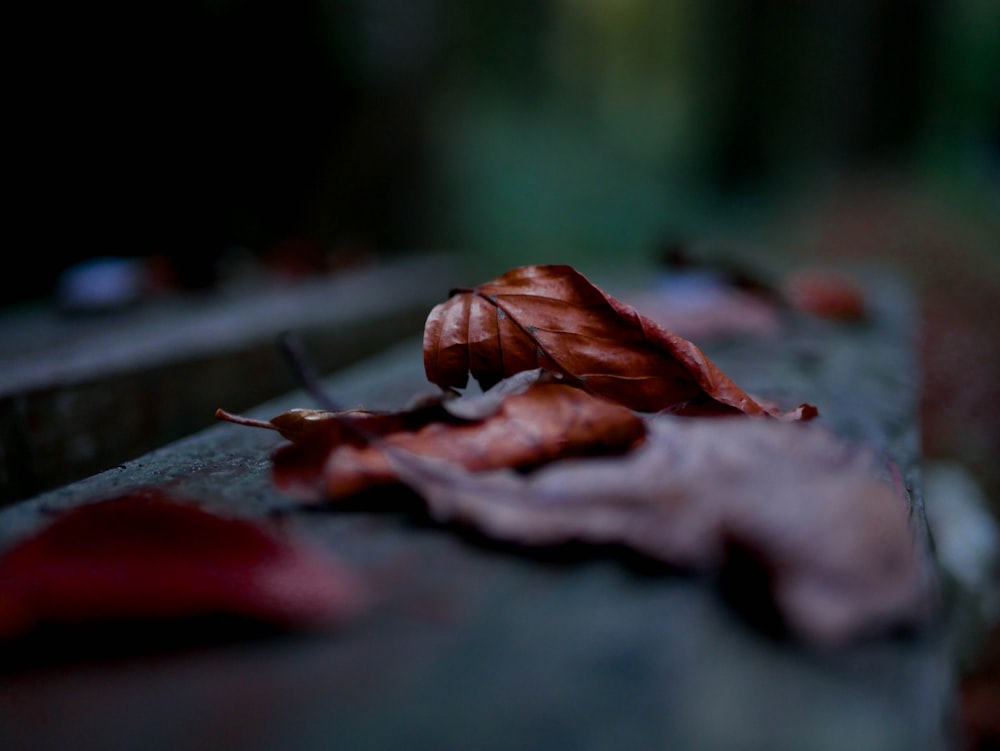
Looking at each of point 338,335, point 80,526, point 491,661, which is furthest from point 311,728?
point 338,335

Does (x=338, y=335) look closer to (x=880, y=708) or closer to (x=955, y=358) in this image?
(x=880, y=708)

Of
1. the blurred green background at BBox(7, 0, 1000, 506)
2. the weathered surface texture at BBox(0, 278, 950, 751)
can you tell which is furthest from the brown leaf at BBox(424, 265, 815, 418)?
the blurred green background at BBox(7, 0, 1000, 506)

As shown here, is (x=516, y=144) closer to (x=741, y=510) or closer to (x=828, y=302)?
(x=828, y=302)

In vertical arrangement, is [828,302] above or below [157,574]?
below

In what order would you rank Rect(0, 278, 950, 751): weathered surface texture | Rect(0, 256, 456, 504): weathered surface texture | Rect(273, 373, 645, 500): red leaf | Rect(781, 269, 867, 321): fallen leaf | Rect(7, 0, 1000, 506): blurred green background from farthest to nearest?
Rect(7, 0, 1000, 506): blurred green background, Rect(781, 269, 867, 321): fallen leaf, Rect(0, 256, 456, 504): weathered surface texture, Rect(273, 373, 645, 500): red leaf, Rect(0, 278, 950, 751): weathered surface texture

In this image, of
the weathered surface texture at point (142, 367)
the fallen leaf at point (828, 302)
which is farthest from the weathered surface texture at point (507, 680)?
the fallen leaf at point (828, 302)

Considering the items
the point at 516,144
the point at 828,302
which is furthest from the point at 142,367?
the point at 516,144

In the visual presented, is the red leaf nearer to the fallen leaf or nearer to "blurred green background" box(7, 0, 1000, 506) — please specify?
the fallen leaf
